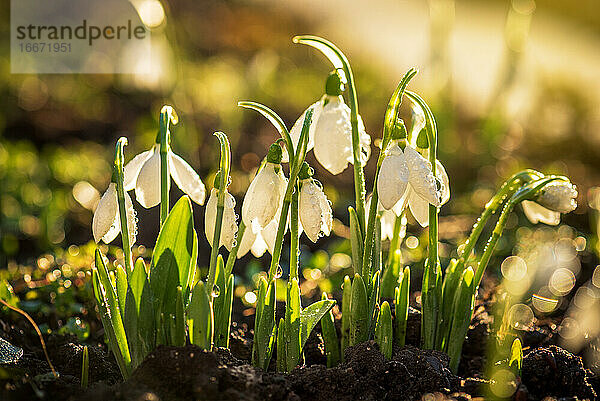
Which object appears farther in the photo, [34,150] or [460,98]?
[460,98]

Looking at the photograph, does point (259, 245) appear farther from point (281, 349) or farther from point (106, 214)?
point (106, 214)

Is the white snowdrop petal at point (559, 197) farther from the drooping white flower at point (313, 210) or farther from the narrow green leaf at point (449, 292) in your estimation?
the drooping white flower at point (313, 210)

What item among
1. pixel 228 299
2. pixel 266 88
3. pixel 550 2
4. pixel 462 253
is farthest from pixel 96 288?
pixel 550 2

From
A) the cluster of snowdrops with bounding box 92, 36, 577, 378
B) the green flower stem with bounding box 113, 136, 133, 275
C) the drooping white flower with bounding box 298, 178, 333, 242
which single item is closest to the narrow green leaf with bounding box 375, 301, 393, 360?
the cluster of snowdrops with bounding box 92, 36, 577, 378

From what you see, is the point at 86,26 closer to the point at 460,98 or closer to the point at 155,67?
the point at 155,67

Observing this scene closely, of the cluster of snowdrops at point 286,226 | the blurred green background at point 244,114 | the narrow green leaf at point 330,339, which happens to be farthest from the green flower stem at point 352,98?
the blurred green background at point 244,114

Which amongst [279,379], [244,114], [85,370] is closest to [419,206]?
[279,379]
